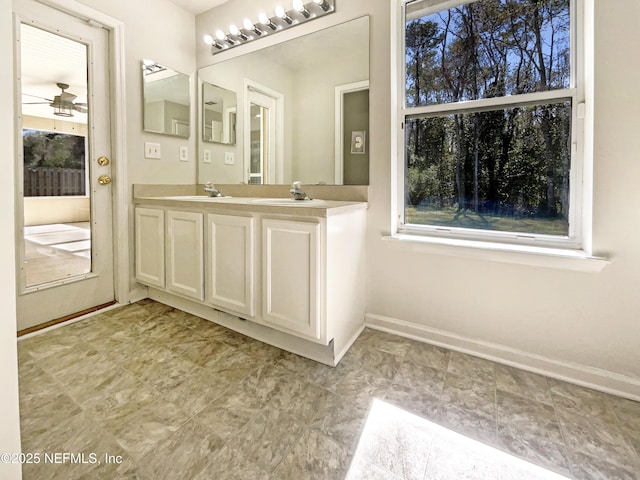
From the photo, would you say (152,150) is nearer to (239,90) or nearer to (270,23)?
(239,90)

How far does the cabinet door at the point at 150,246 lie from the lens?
2.12m

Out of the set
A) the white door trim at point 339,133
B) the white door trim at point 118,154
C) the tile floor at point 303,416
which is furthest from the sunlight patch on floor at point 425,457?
the white door trim at point 118,154

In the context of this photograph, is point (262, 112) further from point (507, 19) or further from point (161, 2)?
point (507, 19)

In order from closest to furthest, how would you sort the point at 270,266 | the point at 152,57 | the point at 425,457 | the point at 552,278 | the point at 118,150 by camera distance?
the point at 425,457
the point at 552,278
the point at 270,266
the point at 118,150
the point at 152,57

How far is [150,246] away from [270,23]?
1.79 m

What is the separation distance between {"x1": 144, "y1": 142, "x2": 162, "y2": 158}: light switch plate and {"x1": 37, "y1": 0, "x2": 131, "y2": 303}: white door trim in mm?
166

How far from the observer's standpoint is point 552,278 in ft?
4.86

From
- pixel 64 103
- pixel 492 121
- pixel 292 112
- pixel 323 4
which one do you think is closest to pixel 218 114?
pixel 292 112

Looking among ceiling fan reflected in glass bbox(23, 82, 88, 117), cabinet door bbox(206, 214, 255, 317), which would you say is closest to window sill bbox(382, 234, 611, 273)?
cabinet door bbox(206, 214, 255, 317)

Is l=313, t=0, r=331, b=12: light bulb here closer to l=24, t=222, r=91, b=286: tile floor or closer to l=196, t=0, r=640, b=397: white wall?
l=196, t=0, r=640, b=397: white wall

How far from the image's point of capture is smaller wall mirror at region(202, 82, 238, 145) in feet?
8.13

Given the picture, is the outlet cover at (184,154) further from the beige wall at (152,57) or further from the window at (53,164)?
the window at (53,164)

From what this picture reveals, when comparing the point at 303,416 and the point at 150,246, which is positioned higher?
the point at 150,246

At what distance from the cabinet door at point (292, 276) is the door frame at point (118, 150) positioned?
4.23 ft
